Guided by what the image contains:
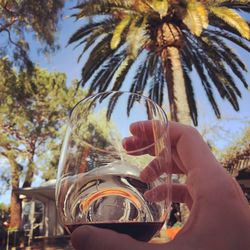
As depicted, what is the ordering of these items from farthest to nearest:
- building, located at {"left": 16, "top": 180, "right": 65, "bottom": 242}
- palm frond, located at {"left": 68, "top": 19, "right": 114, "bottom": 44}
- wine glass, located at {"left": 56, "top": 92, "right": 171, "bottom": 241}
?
building, located at {"left": 16, "top": 180, "right": 65, "bottom": 242}, palm frond, located at {"left": 68, "top": 19, "right": 114, "bottom": 44}, wine glass, located at {"left": 56, "top": 92, "right": 171, "bottom": 241}

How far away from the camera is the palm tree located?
29.6 ft

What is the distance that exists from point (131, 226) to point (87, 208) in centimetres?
12

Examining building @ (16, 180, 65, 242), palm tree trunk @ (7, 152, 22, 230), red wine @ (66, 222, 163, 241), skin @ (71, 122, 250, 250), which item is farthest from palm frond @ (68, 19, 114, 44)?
red wine @ (66, 222, 163, 241)

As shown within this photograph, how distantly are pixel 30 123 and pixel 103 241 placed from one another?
18.2 m

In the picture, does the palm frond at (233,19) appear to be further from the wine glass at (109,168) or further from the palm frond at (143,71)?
the wine glass at (109,168)

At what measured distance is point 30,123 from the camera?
59.5 ft

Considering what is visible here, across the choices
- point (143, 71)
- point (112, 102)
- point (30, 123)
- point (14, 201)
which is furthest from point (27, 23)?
point (14, 201)

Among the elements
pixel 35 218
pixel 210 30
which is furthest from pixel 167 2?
pixel 35 218

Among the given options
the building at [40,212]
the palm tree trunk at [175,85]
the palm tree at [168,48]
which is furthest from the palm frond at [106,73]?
the building at [40,212]

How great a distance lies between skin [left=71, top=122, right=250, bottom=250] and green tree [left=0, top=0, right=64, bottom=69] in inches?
271

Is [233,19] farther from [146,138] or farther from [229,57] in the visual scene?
[146,138]

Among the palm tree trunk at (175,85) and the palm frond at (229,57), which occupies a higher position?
the palm frond at (229,57)

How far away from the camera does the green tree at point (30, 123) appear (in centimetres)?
1730

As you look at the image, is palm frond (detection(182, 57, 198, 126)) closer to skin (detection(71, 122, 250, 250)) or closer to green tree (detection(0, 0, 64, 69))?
green tree (detection(0, 0, 64, 69))
